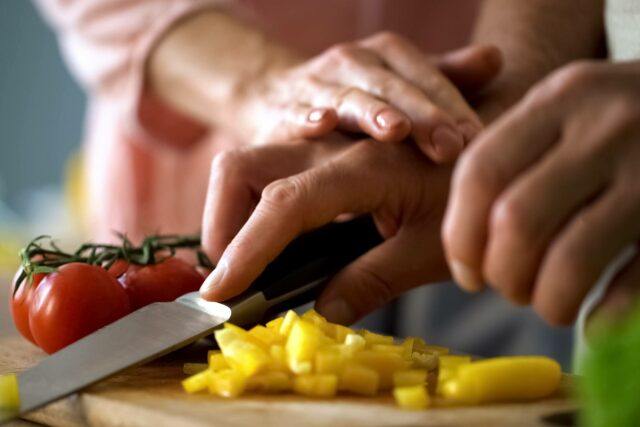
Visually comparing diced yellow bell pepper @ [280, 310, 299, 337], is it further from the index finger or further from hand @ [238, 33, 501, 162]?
hand @ [238, 33, 501, 162]

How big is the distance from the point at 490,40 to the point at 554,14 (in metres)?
0.12

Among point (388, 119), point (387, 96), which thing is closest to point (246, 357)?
point (388, 119)

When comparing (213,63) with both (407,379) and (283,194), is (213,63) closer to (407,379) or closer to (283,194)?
(283,194)

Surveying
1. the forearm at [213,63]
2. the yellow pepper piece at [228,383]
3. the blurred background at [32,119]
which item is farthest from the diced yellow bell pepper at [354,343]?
the blurred background at [32,119]

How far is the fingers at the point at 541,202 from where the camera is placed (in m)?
0.74

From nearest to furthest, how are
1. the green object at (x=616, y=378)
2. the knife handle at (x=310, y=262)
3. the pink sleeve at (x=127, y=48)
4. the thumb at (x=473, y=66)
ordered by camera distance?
1. the green object at (x=616, y=378)
2. the knife handle at (x=310, y=262)
3. the thumb at (x=473, y=66)
4. the pink sleeve at (x=127, y=48)

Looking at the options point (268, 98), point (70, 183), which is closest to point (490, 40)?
point (268, 98)

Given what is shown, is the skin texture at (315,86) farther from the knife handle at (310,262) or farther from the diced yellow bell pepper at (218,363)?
the diced yellow bell pepper at (218,363)

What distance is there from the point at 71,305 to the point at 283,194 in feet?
0.95

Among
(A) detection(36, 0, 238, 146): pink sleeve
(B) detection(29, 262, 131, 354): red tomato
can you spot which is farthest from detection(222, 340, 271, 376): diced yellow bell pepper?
(A) detection(36, 0, 238, 146): pink sleeve

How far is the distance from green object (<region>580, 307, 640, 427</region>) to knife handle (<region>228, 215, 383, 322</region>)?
600 millimetres

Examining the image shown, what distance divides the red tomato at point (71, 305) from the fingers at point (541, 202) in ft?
1.83

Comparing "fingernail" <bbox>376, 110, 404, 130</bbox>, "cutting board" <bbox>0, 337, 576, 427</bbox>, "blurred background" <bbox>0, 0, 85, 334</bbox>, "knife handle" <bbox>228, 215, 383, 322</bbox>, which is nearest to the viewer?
"cutting board" <bbox>0, 337, 576, 427</bbox>

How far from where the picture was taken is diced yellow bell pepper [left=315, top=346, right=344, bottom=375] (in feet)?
3.08
